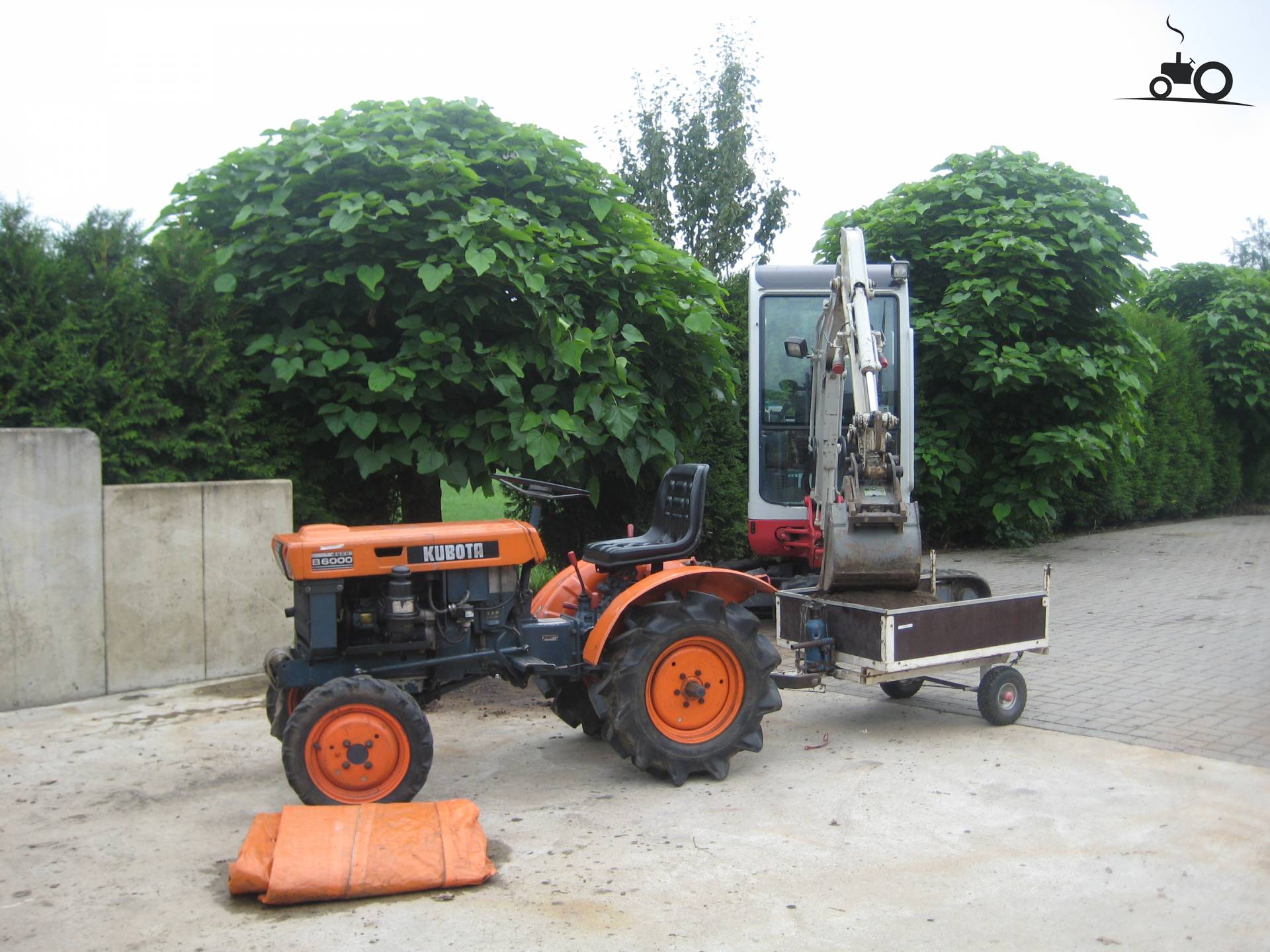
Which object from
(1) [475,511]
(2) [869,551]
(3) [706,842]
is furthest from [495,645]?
(1) [475,511]

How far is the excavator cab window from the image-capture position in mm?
9680

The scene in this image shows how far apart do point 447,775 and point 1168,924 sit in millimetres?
3273

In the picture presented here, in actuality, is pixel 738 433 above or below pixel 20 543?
above

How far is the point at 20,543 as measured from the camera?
22.5ft

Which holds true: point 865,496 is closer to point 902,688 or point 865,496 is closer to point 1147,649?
point 902,688

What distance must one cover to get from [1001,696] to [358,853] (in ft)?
12.5

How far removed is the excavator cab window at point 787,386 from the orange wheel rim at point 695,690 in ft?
13.4

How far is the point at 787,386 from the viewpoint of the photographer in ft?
32.0

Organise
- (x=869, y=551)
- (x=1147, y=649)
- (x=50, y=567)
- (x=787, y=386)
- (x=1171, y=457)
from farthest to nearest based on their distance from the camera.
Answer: (x=1171, y=457)
(x=787, y=386)
(x=1147, y=649)
(x=50, y=567)
(x=869, y=551)

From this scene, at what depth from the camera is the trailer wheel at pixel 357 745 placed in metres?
4.79

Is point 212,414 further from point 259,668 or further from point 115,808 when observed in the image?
point 115,808

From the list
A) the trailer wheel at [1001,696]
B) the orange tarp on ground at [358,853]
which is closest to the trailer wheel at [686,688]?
the orange tarp on ground at [358,853]

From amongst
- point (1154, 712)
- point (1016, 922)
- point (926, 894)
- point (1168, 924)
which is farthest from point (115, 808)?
point (1154, 712)

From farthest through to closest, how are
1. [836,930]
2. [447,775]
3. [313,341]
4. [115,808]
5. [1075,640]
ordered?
[1075,640] → [313,341] → [447,775] → [115,808] → [836,930]
